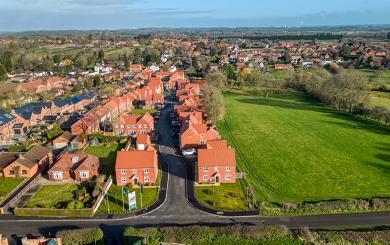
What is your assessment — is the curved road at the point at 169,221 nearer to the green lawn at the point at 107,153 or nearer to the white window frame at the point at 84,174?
the white window frame at the point at 84,174

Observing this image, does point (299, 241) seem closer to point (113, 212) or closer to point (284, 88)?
point (113, 212)

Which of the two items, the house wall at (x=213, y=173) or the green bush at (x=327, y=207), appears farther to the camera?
the house wall at (x=213, y=173)

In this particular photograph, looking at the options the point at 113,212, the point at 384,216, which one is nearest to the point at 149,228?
the point at 113,212

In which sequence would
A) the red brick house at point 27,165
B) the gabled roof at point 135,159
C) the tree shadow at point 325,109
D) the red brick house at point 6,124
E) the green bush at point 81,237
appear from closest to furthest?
the green bush at point 81,237 → the gabled roof at point 135,159 → the red brick house at point 27,165 → the red brick house at point 6,124 → the tree shadow at point 325,109

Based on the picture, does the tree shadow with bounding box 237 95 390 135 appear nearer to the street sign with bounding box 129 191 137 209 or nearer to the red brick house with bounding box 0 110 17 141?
the street sign with bounding box 129 191 137 209

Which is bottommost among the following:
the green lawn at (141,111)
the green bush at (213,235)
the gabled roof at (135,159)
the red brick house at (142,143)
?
the green bush at (213,235)

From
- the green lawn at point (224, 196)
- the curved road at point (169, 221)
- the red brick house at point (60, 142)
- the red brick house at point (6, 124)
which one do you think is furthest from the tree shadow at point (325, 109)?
the red brick house at point (6, 124)

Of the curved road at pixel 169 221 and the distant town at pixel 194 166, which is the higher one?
the distant town at pixel 194 166

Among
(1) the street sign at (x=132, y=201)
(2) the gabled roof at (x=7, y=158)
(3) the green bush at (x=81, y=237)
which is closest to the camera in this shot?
(3) the green bush at (x=81, y=237)
